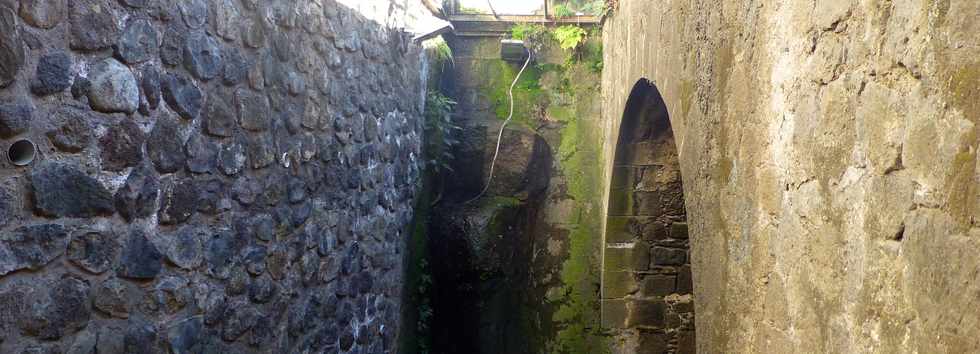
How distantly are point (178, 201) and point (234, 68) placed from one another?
21.5 inches

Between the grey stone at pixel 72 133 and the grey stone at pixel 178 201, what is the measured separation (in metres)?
0.38

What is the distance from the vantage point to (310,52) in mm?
3090

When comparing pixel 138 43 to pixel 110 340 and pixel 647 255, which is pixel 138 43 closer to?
pixel 110 340

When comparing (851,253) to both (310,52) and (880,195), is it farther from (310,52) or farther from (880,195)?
(310,52)

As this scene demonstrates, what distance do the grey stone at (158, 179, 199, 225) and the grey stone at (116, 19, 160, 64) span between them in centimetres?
39

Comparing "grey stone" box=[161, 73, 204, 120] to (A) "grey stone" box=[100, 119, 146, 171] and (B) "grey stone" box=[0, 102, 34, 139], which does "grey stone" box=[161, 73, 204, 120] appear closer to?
(A) "grey stone" box=[100, 119, 146, 171]

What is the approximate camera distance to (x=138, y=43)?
189 cm

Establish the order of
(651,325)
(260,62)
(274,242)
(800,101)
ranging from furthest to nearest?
(651,325)
(274,242)
(260,62)
(800,101)

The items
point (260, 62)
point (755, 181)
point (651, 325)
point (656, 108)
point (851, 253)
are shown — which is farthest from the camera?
point (651, 325)

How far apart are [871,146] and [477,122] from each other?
5.24 meters

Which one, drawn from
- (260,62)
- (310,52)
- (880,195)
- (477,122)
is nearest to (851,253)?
(880,195)

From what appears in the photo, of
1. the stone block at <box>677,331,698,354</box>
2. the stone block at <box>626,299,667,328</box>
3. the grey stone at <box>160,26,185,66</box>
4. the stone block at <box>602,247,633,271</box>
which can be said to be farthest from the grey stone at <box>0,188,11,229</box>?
the stone block at <box>677,331,698,354</box>

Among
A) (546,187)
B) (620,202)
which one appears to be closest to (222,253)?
(620,202)

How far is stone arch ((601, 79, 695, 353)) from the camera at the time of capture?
495 centimetres
